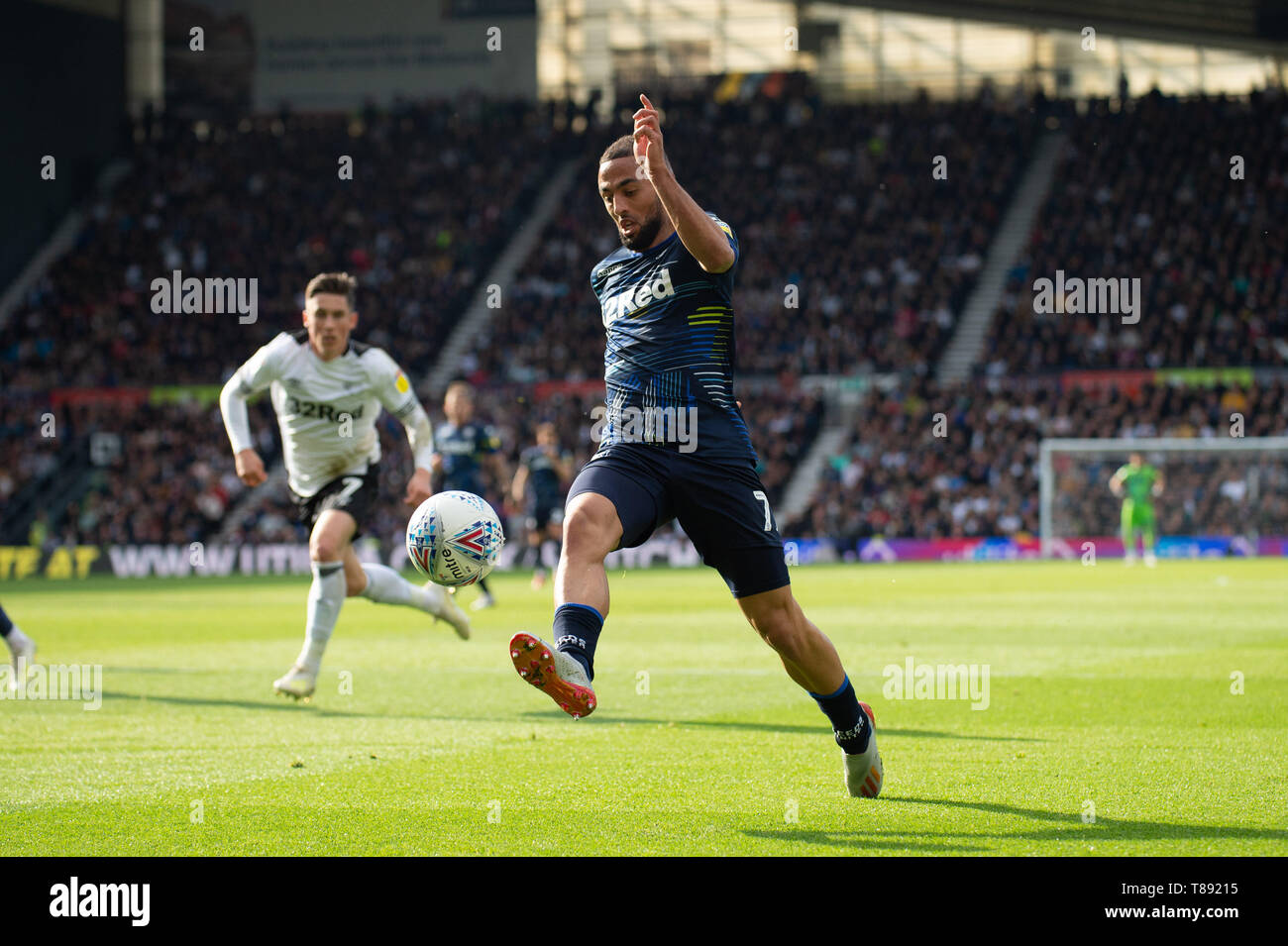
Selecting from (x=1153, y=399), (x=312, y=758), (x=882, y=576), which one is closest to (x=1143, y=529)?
(x=1153, y=399)

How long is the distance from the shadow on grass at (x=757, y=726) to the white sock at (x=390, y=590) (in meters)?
1.79

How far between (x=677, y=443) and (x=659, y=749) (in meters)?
2.13

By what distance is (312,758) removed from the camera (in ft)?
23.7

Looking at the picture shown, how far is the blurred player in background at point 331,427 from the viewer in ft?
32.0

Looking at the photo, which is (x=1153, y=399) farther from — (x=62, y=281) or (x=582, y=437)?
(x=62, y=281)

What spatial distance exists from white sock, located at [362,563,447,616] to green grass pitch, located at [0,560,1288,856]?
580 mm

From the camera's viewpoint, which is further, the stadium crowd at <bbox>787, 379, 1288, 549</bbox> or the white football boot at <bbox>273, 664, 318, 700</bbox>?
the stadium crowd at <bbox>787, 379, 1288, 549</bbox>

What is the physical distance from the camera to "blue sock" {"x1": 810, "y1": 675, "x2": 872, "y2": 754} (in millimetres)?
5992

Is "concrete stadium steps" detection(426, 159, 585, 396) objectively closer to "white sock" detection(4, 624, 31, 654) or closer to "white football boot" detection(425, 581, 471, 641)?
"white football boot" detection(425, 581, 471, 641)

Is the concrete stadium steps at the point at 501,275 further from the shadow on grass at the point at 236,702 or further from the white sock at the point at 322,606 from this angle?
the white sock at the point at 322,606
